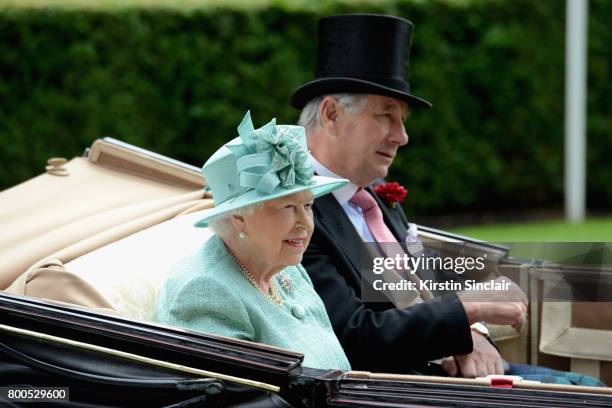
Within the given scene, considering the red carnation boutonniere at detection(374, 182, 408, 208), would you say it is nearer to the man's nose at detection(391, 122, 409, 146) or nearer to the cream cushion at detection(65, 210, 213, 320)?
the man's nose at detection(391, 122, 409, 146)

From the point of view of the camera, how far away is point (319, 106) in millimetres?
3537

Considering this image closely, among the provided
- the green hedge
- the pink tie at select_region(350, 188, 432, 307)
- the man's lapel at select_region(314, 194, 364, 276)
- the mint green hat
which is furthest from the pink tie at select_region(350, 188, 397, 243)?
the green hedge

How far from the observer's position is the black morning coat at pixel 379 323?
3.06m

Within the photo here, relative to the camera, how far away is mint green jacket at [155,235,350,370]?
258 centimetres

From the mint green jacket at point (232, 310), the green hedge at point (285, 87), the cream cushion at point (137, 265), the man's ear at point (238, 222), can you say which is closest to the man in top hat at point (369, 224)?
the mint green jacket at point (232, 310)

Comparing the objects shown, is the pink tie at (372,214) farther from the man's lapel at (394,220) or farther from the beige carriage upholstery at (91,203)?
the beige carriage upholstery at (91,203)

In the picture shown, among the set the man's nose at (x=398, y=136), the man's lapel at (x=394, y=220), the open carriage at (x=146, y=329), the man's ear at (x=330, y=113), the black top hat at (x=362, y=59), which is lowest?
the open carriage at (x=146, y=329)

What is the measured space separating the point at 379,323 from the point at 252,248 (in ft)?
1.83

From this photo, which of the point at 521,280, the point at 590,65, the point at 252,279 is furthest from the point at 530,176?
the point at 252,279

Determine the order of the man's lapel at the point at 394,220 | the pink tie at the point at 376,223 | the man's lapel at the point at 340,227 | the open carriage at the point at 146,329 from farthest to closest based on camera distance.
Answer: the man's lapel at the point at 394,220
the pink tie at the point at 376,223
the man's lapel at the point at 340,227
the open carriage at the point at 146,329

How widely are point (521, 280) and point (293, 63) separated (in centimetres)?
652

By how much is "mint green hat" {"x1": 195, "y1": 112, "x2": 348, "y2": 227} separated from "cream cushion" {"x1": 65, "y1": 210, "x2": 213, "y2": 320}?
144 mm

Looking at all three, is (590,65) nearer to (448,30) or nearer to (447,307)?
(448,30)

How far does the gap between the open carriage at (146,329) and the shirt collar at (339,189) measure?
1.38ft
